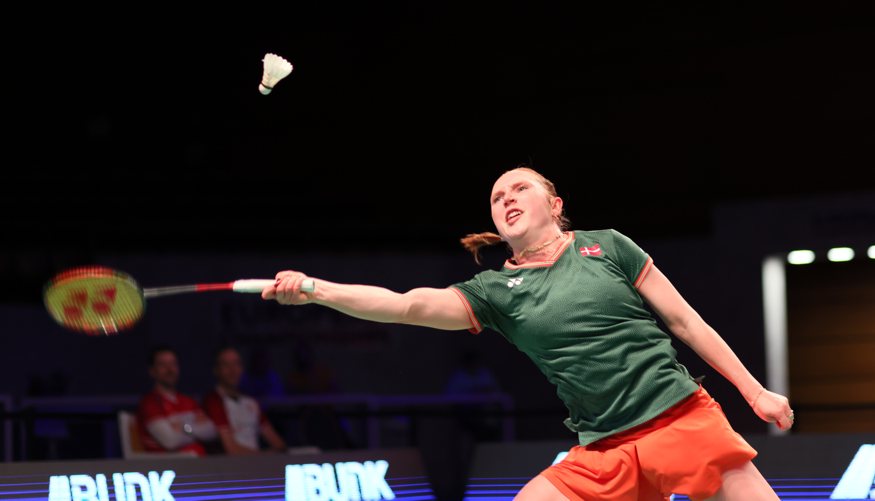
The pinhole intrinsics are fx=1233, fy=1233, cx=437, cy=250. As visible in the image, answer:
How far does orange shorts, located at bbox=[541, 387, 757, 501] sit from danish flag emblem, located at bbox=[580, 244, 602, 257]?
1.75 feet

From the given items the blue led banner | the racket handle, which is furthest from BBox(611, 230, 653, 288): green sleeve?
the blue led banner

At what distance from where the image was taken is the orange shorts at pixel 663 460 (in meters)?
3.65

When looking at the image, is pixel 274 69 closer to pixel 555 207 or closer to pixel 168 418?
pixel 555 207

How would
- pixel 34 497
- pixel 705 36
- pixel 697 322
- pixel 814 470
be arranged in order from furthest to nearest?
pixel 705 36
pixel 814 470
pixel 34 497
pixel 697 322

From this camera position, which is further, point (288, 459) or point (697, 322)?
point (288, 459)

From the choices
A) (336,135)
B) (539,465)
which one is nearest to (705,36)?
(336,135)

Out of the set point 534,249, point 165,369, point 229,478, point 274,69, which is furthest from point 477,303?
point 165,369

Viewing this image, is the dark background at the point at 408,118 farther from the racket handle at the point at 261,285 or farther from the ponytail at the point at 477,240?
the racket handle at the point at 261,285

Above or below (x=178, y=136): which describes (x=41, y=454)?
below

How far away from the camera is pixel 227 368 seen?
7.66 m

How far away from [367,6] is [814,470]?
8514 millimetres

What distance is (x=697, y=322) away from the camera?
12.6 feet

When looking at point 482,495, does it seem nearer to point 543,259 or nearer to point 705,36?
point 543,259

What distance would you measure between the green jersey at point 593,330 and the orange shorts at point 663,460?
5cm
